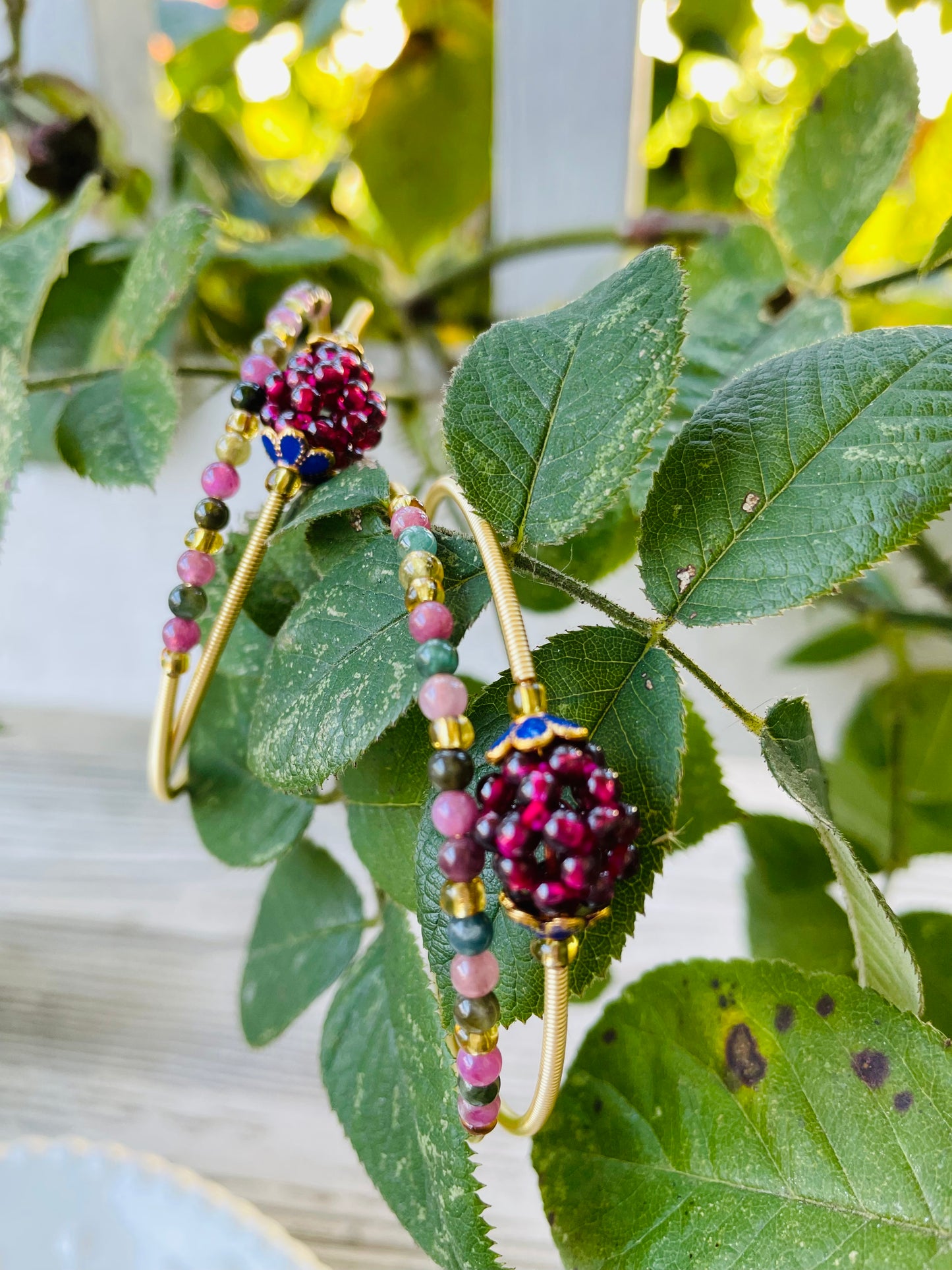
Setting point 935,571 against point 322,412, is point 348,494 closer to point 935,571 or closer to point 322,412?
point 322,412

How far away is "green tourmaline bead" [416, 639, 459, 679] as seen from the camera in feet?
0.70

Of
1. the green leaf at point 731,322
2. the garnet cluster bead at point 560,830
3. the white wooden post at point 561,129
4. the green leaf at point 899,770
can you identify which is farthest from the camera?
the white wooden post at point 561,129

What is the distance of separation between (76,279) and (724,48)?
0.44 m

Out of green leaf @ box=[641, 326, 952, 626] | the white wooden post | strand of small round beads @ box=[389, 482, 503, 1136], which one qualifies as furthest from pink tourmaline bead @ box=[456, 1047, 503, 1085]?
the white wooden post

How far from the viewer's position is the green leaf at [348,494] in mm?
237

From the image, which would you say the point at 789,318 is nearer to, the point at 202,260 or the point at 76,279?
the point at 202,260

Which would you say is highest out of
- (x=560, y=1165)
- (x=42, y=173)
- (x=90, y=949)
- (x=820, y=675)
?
(x=42, y=173)

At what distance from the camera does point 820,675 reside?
24.6 inches

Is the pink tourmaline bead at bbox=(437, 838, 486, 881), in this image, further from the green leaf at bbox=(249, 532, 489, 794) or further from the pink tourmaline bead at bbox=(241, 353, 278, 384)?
the pink tourmaline bead at bbox=(241, 353, 278, 384)

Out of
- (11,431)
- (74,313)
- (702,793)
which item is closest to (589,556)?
(702,793)

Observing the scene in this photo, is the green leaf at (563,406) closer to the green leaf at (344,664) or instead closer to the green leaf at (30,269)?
the green leaf at (344,664)

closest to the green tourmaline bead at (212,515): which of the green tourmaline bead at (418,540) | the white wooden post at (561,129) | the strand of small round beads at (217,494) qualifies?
the strand of small round beads at (217,494)

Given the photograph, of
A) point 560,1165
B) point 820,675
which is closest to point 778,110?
point 820,675

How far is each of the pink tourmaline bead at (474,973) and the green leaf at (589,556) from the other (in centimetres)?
14
